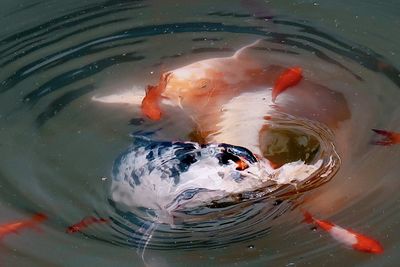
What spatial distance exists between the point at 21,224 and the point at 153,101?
94cm

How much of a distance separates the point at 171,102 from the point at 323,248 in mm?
1174

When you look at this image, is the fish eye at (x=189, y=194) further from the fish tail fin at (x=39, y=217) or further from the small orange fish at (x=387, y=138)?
the small orange fish at (x=387, y=138)

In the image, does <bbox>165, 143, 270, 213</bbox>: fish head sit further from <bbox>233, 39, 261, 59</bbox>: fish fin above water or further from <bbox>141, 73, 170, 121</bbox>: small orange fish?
<bbox>233, 39, 261, 59</bbox>: fish fin above water

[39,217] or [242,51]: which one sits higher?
[242,51]

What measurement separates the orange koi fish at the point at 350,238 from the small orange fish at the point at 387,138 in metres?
0.56

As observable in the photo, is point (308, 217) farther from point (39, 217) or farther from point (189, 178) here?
point (39, 217)

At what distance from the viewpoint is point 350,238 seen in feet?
9.57

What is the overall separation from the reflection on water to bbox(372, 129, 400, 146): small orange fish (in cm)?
4

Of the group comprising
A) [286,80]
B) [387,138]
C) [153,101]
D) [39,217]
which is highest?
[286,80]

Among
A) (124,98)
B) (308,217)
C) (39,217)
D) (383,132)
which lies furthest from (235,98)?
(39,217)

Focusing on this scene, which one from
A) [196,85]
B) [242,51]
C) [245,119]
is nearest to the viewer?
[245,119]

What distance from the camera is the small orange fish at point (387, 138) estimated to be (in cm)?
335

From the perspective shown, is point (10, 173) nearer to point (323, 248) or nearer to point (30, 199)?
point (30, 199)

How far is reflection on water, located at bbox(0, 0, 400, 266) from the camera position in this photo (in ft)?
9.64
